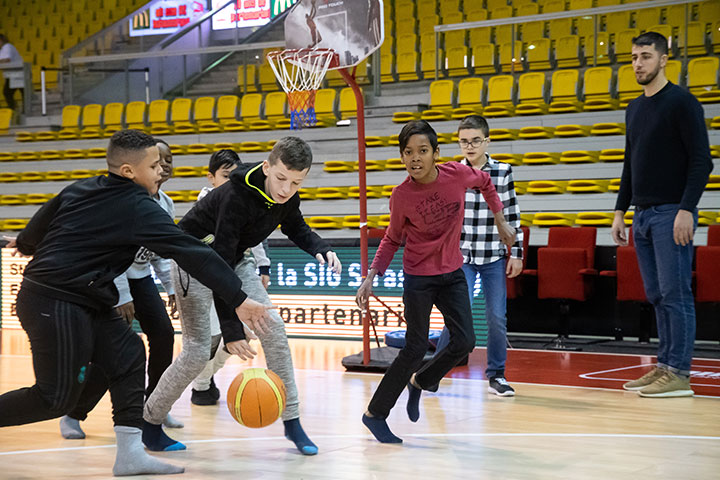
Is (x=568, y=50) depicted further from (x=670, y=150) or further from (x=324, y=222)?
(x=670, y=150)

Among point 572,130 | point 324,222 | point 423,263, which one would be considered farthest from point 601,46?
point 423,263

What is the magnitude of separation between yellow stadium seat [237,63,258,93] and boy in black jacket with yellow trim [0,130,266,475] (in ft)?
36.4

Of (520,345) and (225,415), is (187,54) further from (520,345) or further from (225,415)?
(225,415)

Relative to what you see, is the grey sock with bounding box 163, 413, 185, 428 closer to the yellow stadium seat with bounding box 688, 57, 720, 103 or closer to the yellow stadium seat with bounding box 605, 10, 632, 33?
the yellow stadium seat with bounding box 688, 57, 720, 103

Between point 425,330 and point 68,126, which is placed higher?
point 68,126

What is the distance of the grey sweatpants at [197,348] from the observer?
4.30m

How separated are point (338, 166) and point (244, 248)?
835 cm

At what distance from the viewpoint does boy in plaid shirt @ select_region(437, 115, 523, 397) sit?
5.96 m

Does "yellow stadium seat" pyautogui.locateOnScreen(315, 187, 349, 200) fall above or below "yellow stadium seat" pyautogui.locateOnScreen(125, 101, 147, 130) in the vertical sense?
below

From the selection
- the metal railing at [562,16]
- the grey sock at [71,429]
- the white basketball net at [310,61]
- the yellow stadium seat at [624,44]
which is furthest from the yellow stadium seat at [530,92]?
the grey sock at [71,429]

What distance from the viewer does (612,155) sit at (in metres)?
10.7

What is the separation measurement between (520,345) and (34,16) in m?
14.1

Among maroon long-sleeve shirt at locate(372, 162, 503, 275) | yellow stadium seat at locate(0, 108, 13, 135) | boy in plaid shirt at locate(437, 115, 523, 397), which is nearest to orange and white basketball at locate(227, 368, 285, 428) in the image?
maroon long-sleeve shirt at locate(372, 162, 503, 275)

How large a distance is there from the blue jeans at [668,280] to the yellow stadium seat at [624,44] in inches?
276
